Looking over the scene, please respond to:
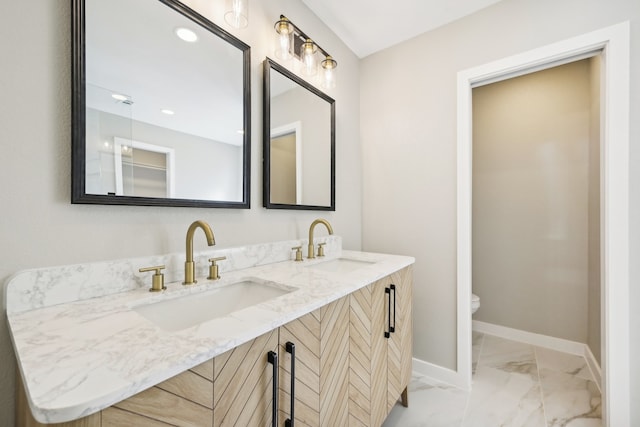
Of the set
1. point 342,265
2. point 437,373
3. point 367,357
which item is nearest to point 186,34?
point 342,265

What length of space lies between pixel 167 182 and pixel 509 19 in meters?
2.17

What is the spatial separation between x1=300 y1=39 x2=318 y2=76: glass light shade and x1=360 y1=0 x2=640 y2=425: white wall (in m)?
0.70

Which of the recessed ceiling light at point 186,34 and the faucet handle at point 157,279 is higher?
the recessed ceiling light at point 186,34

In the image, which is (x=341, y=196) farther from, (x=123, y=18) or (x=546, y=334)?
(x=546, y=334)

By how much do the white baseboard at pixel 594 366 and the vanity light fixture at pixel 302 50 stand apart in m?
2.67

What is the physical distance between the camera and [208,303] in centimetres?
103

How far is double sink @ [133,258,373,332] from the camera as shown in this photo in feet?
2.93

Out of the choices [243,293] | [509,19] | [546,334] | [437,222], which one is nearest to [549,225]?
[546,334]

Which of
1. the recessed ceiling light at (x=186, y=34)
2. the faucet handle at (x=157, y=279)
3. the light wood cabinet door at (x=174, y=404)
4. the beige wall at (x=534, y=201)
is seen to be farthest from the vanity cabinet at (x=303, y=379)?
the beige wall at (x=534, y=201)

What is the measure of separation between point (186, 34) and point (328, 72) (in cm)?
95

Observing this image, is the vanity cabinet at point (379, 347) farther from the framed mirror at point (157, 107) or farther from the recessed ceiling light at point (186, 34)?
the recessed ceiling light at point (186, 34)

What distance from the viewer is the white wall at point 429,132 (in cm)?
162

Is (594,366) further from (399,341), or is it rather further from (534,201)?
(399,341)

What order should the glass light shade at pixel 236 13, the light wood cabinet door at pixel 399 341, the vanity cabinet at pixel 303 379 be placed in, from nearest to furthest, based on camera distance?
1. the vanity cabinet at pixel 303 379
2. the glass light shade at pixel 236 13
3. the light wood cabinet door at pixel 399 341
